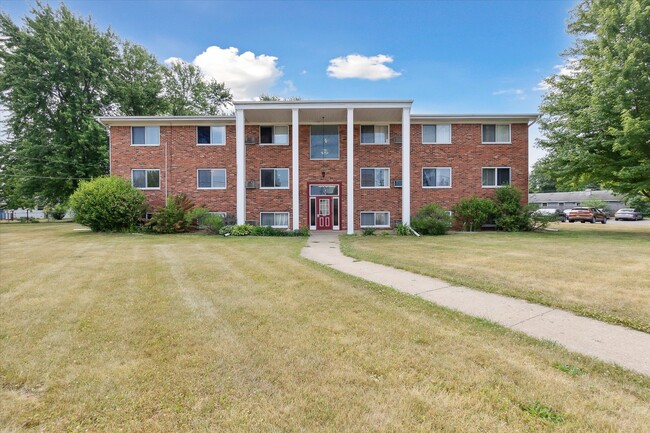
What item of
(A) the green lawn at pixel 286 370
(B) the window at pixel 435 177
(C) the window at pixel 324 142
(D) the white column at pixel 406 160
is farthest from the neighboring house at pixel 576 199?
(A) the green lawn at pixel 286 370

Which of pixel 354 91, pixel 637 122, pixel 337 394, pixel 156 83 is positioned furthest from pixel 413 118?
pixel 156 83

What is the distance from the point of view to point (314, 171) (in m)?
19.8

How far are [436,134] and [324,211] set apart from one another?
338 inches

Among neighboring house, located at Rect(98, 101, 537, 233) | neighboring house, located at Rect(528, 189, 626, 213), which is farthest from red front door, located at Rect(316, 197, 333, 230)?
neighboring house, located at Rect(528, 189, 626, 213)

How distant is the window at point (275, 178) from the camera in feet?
65.5

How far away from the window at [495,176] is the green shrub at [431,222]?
4958 millimetres

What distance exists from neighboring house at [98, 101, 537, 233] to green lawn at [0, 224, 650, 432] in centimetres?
1459

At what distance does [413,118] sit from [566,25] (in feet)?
37.1

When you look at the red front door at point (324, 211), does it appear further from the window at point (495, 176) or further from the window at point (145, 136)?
the window at point (145, 136)

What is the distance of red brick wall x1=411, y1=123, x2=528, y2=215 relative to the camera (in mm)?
19469

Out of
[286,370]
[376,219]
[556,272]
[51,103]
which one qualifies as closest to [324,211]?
[376,219]

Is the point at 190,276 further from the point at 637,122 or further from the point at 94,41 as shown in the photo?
the point at 94,41

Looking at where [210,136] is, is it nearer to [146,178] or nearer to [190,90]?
[146,178]

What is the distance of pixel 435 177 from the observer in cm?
1970
